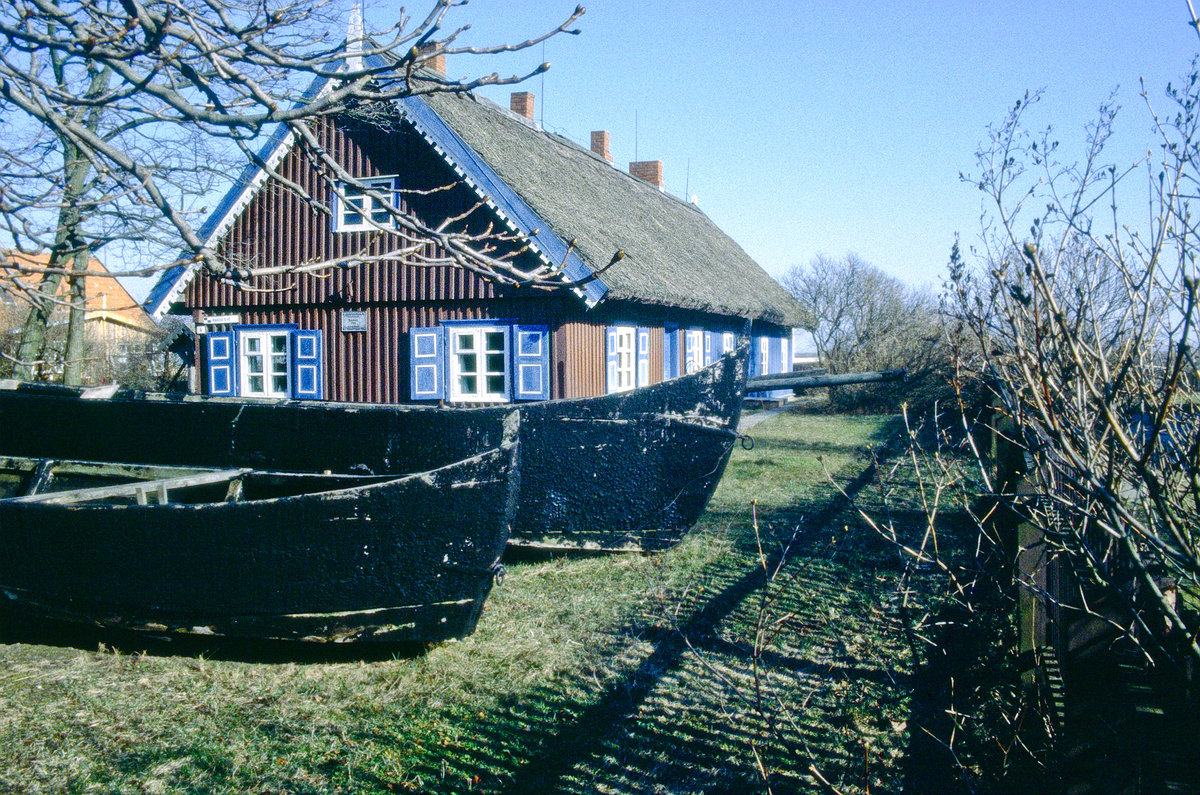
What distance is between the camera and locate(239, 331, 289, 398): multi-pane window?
13.7 meters

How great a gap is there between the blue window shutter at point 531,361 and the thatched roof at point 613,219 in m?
1.46

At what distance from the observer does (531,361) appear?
11.7m

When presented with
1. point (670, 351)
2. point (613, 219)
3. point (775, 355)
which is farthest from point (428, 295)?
point (775, 355)

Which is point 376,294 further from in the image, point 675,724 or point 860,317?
point 860,317

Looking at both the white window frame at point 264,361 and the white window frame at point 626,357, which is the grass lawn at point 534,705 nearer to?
the white window frame at point 626,357

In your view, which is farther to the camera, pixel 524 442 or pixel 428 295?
pixel 428 295

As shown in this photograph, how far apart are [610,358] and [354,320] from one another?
431cm

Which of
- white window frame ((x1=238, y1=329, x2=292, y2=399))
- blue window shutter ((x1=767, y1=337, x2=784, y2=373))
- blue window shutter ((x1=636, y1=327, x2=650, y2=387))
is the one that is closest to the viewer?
white window frame ((x1=238, y1=329, x2=292, y2=399))

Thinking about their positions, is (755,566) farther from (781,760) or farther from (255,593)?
(255,593)

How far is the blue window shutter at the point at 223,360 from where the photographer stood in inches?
544

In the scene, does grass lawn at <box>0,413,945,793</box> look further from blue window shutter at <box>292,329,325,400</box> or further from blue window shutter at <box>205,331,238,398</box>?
blue window shutter at <box>205,331,238,398</box>

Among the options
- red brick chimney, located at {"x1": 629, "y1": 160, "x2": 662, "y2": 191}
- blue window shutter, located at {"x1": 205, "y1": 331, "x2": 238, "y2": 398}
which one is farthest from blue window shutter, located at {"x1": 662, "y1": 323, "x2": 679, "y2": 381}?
red brick chimney, located at {"x1": 629, "y1": 160, "x2": 662, "y2": 191}

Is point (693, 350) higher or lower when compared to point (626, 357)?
higher

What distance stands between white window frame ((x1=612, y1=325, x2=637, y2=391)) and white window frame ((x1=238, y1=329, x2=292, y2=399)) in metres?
Answer: 5.76
